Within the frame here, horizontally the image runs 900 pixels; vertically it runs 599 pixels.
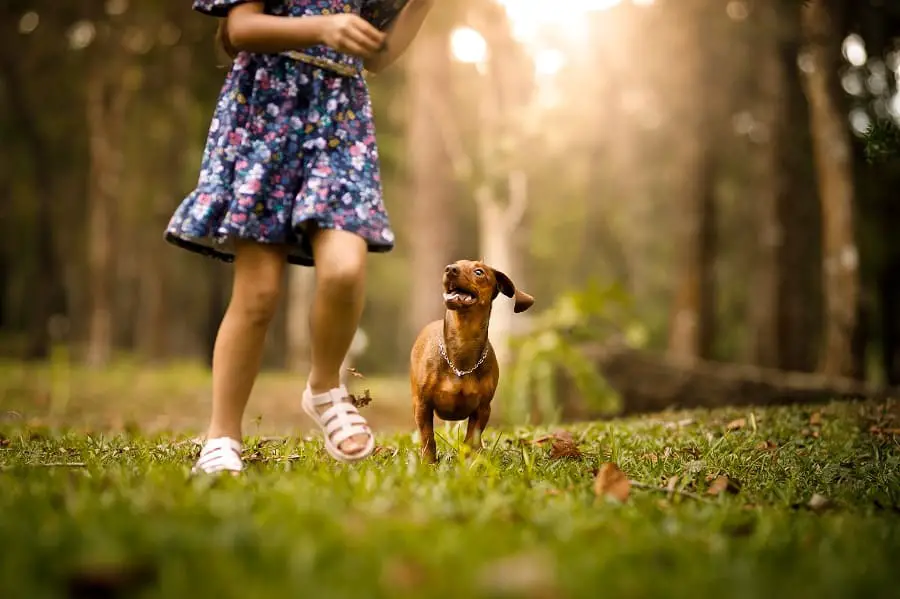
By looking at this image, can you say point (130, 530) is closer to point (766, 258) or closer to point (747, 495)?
point (747, 495)

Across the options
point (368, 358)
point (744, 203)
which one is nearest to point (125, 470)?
point (744, 203)

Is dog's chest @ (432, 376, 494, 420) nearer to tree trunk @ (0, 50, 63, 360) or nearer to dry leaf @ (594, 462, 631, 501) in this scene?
dry leaf @ (594, 462, 631, 501)

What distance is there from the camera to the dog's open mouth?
334 cm

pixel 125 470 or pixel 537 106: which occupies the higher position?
pixel 537 106

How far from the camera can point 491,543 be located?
1972 mm

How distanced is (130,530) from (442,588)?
778 millimetres

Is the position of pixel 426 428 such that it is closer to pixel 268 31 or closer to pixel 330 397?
A: pixel 330 397

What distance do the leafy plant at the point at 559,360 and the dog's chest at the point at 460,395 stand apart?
4320 millimetres

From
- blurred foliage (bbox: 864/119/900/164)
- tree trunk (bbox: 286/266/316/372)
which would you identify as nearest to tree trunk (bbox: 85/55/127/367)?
tree trunk (bbox: 286/266/316/372)

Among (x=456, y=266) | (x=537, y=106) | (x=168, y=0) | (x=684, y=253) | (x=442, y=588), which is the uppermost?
(x=168, y=0)

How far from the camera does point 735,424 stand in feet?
16.4

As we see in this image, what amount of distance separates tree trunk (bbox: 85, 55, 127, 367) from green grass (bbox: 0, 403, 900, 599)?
14496 millimetres

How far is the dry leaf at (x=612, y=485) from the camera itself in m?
2.79

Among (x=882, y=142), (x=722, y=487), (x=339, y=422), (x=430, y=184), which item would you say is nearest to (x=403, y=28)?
(x=339, y=422)
